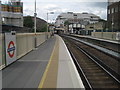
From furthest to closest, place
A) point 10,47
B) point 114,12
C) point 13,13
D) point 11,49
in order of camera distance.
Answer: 1. point 13,13
2. point 114,12
3. point 11,49
4. point 10,47

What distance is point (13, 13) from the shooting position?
243 feet

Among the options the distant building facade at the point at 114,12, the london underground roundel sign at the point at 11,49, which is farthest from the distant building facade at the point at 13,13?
the london underground roundel sign at the point at 11,49

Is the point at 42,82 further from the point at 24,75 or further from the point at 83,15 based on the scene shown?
the point at 83,15

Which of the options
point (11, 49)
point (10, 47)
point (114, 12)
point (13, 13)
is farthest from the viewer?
point (13, 13)

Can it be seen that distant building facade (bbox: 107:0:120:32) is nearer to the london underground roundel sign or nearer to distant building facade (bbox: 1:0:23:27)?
distant building facade (bbox: 1:0:23:27)

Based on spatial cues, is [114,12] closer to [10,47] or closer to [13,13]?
[13,13]

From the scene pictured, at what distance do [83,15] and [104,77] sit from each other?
18448 cm

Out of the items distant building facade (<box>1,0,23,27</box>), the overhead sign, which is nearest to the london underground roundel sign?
the overhead sign

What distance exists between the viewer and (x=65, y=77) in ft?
28.0

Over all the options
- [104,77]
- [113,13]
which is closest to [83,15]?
[113,13]

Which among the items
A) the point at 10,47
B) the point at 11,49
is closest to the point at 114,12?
the point at 11,49

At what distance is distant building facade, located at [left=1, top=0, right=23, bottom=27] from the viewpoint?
69588 millimetres

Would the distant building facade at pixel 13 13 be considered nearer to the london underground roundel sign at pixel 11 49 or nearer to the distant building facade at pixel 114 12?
the distant building facade at pixel 114 12

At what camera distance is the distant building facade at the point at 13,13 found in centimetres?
6959
